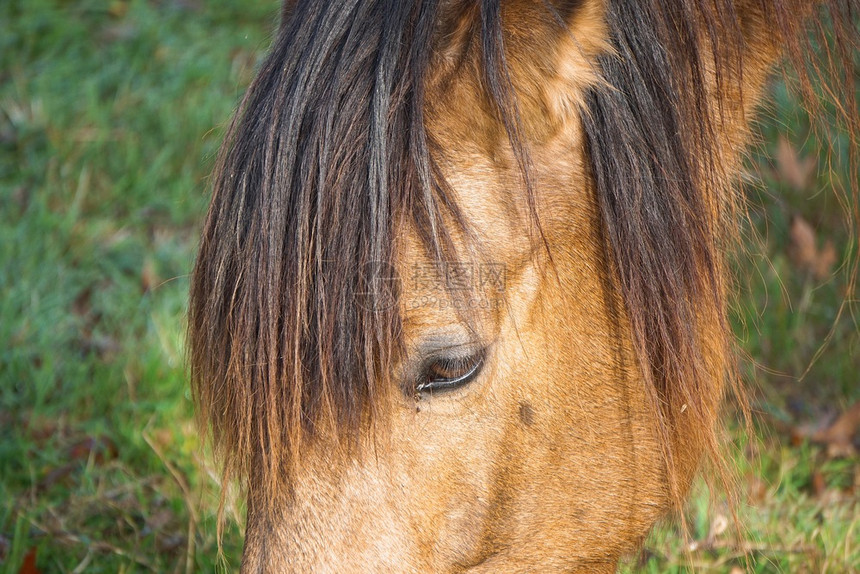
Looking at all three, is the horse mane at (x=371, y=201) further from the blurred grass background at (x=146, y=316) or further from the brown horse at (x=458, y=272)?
the blurred grass background at (x=146, y=316)

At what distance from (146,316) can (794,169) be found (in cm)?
290

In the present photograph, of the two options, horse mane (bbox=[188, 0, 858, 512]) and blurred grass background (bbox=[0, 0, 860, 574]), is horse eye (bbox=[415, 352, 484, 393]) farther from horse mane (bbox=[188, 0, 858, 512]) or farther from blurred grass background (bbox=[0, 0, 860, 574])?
blurred grass background (bbox=[0, 0, 860, 574])

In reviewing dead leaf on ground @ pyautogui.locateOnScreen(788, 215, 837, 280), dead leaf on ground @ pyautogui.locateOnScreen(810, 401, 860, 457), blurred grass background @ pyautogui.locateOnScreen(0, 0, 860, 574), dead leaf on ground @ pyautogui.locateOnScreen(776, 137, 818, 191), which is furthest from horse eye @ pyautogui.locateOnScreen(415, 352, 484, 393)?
dead leaf on ground @ pyautogui.locateOnScreen(776, 137, 818, 191)

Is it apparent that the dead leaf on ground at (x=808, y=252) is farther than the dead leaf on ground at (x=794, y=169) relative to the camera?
No

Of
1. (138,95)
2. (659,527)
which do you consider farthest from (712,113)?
(138,95)

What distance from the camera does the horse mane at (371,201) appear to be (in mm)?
1378

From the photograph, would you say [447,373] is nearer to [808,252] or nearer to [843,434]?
[843,434]

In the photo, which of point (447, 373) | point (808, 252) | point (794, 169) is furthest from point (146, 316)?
point (794, 169)

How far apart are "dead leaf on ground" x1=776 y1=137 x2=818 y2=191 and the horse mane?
2.26m

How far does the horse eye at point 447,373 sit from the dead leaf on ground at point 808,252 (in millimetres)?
2570

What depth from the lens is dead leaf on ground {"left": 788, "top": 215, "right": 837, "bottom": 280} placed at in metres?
3.50

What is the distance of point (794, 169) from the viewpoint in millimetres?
3814

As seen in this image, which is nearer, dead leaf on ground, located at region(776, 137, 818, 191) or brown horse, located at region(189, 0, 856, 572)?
brown horse, located at region(189, 0, 856, 572)
